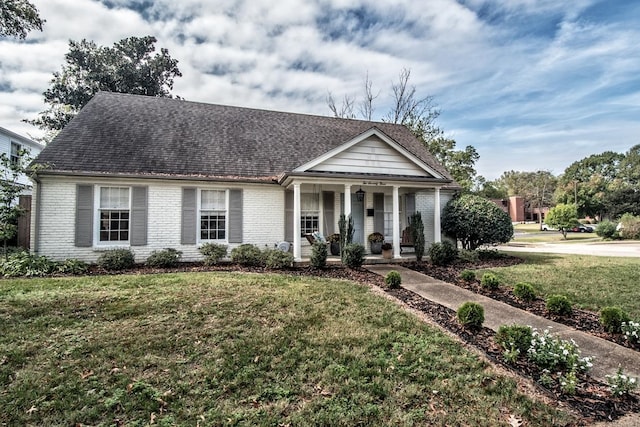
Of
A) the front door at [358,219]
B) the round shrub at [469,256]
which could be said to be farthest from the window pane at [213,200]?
the round shrub at [469,256]

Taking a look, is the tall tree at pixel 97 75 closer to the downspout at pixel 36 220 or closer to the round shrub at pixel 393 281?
the downspout at pixel 36 220

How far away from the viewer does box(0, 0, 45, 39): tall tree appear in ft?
21.3

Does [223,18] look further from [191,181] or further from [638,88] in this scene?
[638,88]

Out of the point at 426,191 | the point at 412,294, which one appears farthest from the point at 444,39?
the point at 412,294

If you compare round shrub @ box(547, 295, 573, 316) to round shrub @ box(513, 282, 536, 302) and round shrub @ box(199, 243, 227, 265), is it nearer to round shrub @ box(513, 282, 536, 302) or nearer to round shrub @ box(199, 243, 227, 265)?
round shrub @ box(513, 282, 536, 302)

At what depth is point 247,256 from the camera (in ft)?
32.1

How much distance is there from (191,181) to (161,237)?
6.75 feet

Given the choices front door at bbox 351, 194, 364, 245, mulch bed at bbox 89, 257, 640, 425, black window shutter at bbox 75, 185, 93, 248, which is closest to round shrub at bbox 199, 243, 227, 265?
mulch bed at bbox 89, 257, 640, 425

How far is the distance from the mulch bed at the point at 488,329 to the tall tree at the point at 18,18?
583cm

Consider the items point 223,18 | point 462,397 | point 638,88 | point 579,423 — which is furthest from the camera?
point 638,88

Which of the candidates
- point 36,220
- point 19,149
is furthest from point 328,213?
point 19,149

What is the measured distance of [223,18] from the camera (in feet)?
31.1

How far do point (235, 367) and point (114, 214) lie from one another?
28.3 feet

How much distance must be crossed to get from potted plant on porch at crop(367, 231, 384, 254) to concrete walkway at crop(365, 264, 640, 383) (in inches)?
123
